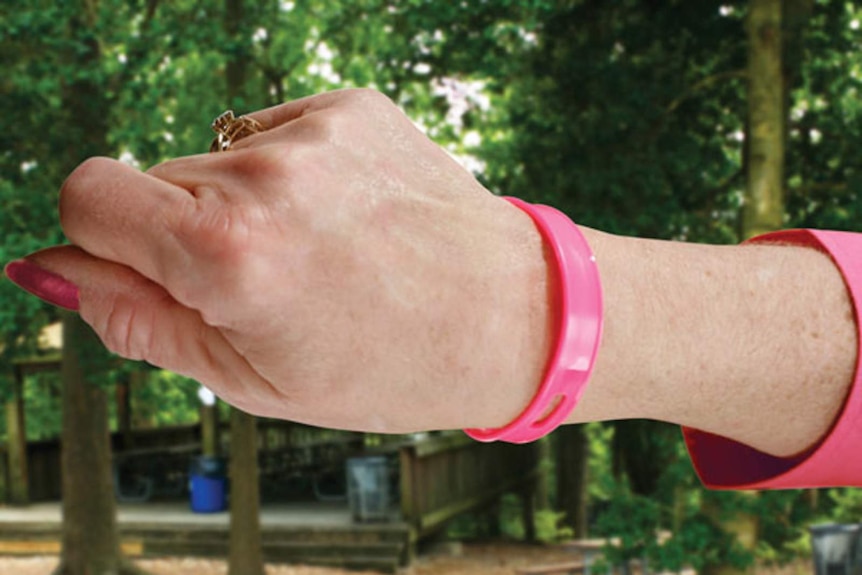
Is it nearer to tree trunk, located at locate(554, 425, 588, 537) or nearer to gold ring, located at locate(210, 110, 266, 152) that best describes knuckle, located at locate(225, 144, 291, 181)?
gold ring, located at locate(210, 110, 266, 152)

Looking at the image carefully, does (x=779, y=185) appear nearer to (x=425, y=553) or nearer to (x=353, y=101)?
(x=353, y=101)

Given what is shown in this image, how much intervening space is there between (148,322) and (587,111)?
795 centimetres

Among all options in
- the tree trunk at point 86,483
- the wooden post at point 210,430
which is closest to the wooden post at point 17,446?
the wooden post at point 210,430

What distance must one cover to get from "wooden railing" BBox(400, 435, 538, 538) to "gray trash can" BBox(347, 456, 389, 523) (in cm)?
35

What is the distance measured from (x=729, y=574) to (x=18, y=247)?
587 centimetres

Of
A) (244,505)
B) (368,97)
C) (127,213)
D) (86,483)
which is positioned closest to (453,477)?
(244,505)

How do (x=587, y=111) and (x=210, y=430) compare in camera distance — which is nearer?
(x=587, y=111)

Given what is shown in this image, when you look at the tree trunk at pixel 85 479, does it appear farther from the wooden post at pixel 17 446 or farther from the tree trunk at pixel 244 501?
the wooden post at pixel 17 446

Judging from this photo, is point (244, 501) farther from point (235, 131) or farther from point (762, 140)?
point (235, 131)

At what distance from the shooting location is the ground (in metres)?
11.8

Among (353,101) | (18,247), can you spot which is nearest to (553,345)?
(353,101)

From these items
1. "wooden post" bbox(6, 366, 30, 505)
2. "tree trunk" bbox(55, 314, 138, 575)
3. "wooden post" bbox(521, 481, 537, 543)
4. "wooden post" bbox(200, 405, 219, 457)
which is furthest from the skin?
"wooden post" bbox(521, 481, 537, 543)

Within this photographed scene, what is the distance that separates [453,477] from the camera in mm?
13641

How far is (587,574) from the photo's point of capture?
30.9 feet
